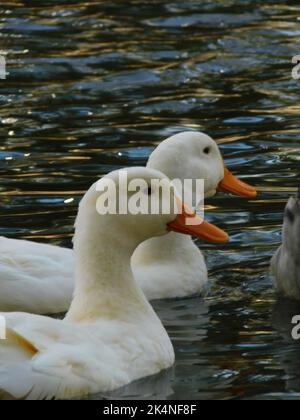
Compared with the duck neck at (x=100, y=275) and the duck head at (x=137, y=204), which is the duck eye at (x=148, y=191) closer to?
the duck head at (x=137, y=204)

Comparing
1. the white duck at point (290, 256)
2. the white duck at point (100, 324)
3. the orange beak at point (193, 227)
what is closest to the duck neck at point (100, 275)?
the white duck at point (100, 324)

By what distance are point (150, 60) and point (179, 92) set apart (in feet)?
4.23

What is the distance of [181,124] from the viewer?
15320 mm

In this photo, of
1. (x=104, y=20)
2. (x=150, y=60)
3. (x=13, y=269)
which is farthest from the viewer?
(x=104, y=20)

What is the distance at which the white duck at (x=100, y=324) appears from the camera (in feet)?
26.9

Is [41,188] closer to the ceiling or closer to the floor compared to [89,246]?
closer to the floor

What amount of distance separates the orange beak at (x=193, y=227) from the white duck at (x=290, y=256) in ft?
3.03

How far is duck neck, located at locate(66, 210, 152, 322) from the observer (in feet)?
29.5

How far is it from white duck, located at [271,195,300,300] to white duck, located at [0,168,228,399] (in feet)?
3.55

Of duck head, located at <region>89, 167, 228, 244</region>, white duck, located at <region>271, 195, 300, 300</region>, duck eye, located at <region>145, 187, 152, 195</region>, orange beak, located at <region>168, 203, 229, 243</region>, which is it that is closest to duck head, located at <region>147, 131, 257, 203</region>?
white duck, located at <region>271, 195, 300, 300</region>

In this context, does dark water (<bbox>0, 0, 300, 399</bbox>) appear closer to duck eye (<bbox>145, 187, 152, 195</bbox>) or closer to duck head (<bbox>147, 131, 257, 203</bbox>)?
duck head (<bbox>147, 131, 257, 203</bbox>)
